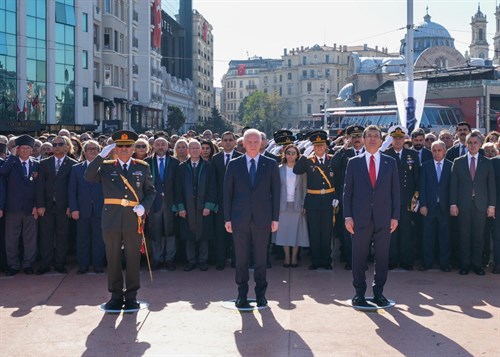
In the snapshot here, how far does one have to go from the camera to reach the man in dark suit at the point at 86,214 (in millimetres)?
9875

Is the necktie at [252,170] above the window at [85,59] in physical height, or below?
below

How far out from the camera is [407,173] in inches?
406

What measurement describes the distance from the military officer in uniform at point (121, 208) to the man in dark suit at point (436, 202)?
439 cm

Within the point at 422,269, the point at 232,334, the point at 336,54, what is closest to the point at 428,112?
the point at 422,269

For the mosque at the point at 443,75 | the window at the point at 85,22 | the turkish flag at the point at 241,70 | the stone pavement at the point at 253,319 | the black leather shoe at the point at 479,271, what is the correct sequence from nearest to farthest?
the stone pavement at the point at 253,319, the black leather shoe at the point at 479,271, the window at the point at 85,22, the mosque at the point at 443,75, the turkish flag at the point at 241,70

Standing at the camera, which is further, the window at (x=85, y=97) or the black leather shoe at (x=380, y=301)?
the window at (x=85, y=97)

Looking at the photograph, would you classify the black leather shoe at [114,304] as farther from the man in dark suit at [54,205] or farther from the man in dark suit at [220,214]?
the man in dark suit at [220,214]

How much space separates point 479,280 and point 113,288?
508 cm

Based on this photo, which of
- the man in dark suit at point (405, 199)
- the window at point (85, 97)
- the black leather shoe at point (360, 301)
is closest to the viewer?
the black leather shoe at point (360, 301)

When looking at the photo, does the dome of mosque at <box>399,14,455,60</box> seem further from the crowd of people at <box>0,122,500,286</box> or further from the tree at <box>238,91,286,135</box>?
the crowd of people at <box>0,122,500,286</box>

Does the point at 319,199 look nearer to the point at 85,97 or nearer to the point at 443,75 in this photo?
the point at 85,97

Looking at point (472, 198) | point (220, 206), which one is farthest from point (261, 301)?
point (472, 198)

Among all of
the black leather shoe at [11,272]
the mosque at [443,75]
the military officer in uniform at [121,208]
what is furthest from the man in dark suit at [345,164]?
the mosque at [443,75]

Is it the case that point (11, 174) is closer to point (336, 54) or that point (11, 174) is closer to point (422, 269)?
point (422, 269)
